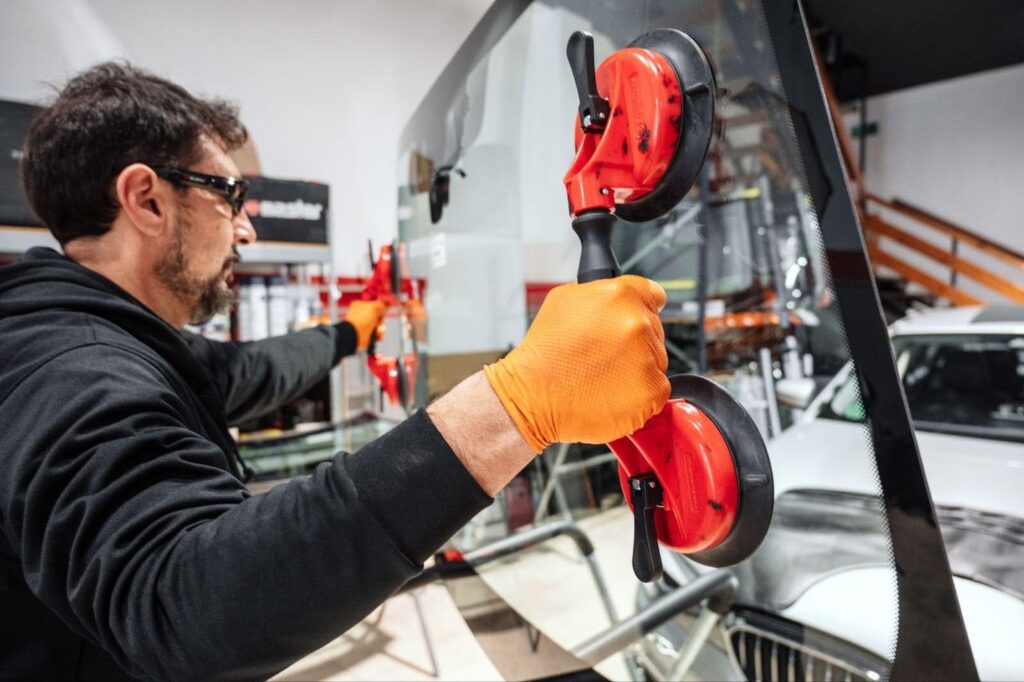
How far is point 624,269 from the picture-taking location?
1.80 meters

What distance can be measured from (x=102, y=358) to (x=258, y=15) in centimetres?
232

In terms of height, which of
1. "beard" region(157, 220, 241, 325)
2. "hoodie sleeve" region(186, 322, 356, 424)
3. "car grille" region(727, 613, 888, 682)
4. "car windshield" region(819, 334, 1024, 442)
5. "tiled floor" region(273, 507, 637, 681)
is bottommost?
"tiled floor" region(273, 507, 637, 681)

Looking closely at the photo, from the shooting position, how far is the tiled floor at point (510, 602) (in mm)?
1525

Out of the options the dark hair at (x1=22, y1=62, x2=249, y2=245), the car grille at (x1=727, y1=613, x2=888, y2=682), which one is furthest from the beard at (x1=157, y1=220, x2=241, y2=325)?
the car grille at (x1=727, y1=613, x2=888, y2=682)

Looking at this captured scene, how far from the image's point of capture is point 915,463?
0.53 meters

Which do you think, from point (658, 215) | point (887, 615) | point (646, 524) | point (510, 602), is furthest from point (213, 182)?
point (510, 602)

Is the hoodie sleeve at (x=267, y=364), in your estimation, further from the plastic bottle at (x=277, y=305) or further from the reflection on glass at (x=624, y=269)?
the plastic bottle at (x=277, y=305)

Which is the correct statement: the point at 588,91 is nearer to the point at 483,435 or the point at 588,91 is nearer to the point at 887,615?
the point at 483,435

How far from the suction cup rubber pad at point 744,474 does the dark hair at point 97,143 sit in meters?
1.05

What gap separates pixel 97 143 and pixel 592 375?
1.01 meters

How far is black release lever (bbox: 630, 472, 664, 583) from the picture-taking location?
64 centimetres

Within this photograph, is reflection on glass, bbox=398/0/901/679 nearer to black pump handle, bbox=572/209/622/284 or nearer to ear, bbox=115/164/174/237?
black pump handle, bbox=572/209/622/284

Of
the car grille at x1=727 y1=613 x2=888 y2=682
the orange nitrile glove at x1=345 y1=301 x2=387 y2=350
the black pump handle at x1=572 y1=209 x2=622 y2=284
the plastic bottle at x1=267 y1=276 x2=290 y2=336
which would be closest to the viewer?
the black pump handle at x1=572 y1=209 x2=622 y2=284

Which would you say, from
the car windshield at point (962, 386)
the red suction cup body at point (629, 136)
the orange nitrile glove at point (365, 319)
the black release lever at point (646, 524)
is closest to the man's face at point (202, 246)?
the orange nitrile glove at point (365, 319)
